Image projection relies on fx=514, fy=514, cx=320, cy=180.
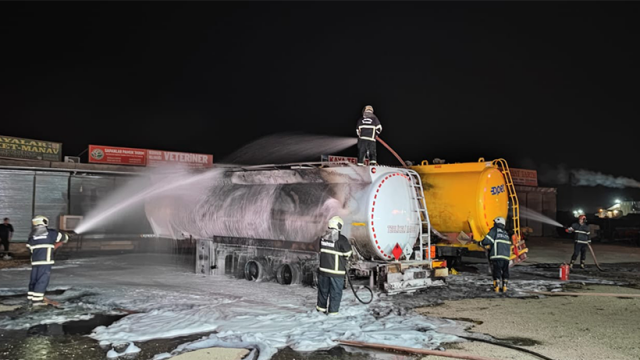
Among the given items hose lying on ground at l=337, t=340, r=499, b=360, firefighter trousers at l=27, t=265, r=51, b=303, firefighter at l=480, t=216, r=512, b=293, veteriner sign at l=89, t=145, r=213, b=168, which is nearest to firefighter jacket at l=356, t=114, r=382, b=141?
firefighter at l=480, t=216, r=512, b=293

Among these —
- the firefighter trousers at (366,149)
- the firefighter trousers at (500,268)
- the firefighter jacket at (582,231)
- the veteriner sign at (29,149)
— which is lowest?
the firefighter trousers at (500,268)

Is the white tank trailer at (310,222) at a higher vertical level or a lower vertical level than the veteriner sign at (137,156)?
lower

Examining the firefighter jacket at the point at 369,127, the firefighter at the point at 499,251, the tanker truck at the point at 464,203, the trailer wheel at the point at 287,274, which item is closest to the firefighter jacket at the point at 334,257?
the trailer wheel at the point at 287,274

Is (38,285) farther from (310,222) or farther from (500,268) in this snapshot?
(500,268)

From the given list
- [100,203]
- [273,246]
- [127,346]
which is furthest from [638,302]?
[100,203]

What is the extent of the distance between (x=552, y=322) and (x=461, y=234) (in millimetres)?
5079

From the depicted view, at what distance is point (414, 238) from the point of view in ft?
37.1

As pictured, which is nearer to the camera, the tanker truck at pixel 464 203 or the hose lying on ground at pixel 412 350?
the hose lying on ground at pixel 412 350

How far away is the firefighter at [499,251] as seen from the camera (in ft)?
35.4

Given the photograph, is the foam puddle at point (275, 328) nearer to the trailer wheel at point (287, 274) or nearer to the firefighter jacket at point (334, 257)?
the firefighter jacket at point (334, 257)

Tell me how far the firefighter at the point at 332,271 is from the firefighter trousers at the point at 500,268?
157 inches

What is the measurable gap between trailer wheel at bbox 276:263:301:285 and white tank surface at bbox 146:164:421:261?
0.68 meters

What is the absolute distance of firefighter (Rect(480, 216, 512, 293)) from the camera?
1080 centimetres

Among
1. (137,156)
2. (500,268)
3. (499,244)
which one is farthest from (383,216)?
(137,156)
